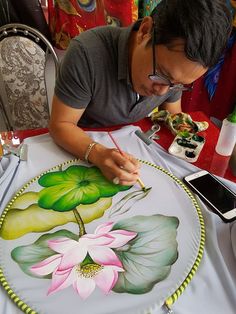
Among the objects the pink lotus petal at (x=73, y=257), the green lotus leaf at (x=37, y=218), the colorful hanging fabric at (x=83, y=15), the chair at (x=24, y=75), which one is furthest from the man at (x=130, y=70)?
the colorful hanging fabric at (x=83, y=15)

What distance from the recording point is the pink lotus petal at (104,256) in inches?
21.8

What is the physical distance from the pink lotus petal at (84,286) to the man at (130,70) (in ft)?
0.86

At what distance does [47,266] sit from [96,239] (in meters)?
0.11

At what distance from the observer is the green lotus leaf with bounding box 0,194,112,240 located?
2.01 ft

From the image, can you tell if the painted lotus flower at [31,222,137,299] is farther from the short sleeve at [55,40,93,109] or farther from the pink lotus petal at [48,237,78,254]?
the short sleeve at [55,40,93,109]

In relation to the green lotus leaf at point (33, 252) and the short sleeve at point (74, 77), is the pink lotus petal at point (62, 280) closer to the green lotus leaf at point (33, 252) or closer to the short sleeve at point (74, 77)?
the green lotus leaf at point (33, 252)

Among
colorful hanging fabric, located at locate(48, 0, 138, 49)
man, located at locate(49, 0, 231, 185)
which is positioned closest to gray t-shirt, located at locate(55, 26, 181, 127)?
man, located at locate(49, 0, 231, 185)

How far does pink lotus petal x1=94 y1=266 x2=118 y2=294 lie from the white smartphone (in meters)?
0.28

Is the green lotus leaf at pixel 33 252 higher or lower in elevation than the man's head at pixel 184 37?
lower

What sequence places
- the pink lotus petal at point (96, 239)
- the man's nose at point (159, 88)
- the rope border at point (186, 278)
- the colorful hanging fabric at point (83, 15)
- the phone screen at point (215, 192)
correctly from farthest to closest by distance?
1. the colorful hanging fabric at point (83, 15)
2. the man's nose at point (159, 88)
3. the phone screen at point (215, 192)
4. the pink lotus petal at point (96, 239)
5. the rope border at point (186, 278)

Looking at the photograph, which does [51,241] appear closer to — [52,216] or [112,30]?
[52,216]

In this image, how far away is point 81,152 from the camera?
81 cm

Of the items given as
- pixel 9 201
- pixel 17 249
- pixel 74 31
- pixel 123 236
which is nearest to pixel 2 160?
pixel 9 201

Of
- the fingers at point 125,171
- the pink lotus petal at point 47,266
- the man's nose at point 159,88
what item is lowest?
the pink lotus petal at point 47,266
